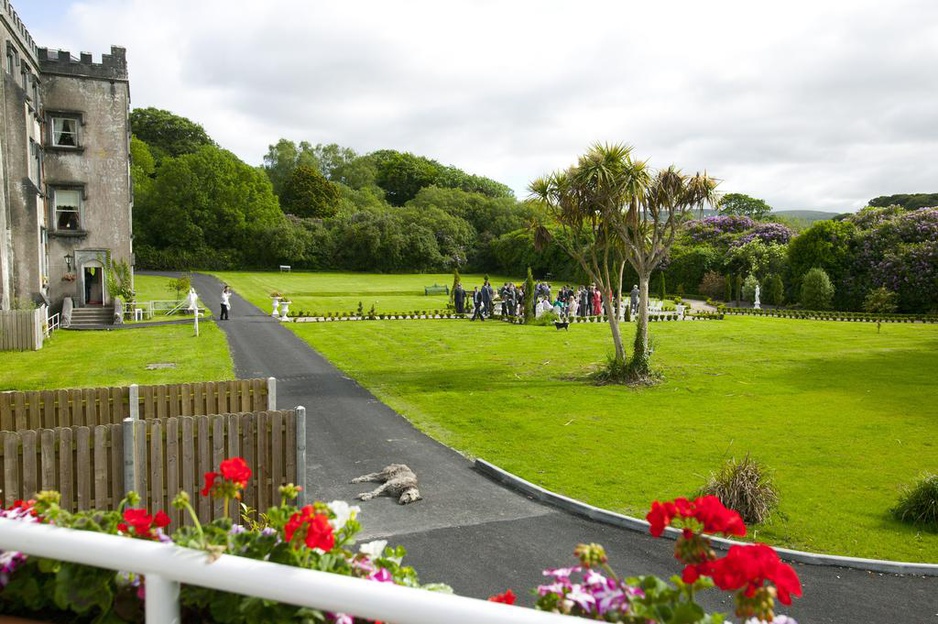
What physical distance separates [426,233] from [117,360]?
51051mm

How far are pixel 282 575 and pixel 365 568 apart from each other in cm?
58

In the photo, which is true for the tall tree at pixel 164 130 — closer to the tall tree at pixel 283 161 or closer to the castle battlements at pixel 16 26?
the tall tree at pixel 283 161

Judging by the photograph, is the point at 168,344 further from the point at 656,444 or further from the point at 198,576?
the point at 198,576

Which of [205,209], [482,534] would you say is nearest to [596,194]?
[482,534]

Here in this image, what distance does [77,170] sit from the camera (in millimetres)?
30453

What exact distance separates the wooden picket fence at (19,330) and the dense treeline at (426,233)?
19.5 metres

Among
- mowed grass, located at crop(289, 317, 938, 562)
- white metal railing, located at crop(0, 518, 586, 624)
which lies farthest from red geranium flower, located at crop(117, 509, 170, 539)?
mowed grass, located at crop(289, 317, 938, 562)

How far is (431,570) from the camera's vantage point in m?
7.32

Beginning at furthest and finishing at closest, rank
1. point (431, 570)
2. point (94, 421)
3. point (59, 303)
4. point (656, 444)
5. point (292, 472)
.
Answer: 1. point (59, 303)
2. point (656, 444)
3. point (94, 421)
4. point (292, 472)
5. point (431, 570)

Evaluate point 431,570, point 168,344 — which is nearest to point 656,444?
point 431,570

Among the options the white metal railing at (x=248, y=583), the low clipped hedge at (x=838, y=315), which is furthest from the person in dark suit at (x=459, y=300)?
the white metal railing at (x=248, y=583)

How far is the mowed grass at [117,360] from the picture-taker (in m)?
17.0

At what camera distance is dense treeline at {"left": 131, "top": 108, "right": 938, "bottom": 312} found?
42.8m

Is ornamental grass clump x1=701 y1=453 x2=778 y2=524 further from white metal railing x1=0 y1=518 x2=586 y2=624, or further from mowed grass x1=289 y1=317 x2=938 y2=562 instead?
white metal railing x1=0 y1=518 x2=586 y2=624
